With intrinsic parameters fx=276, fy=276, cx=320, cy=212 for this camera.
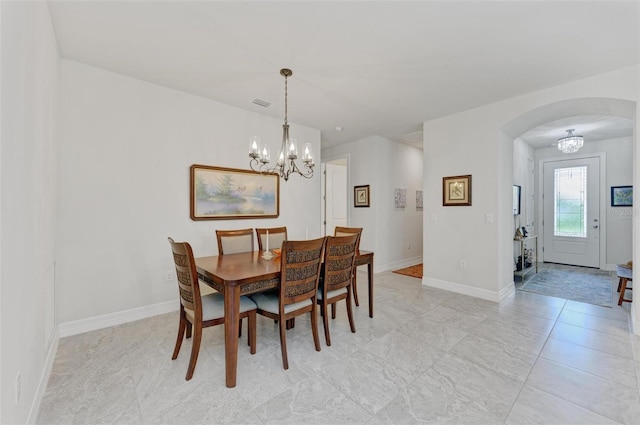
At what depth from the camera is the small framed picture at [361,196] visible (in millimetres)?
5086

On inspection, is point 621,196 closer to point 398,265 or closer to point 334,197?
point 398,265

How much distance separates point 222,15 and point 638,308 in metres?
4.30


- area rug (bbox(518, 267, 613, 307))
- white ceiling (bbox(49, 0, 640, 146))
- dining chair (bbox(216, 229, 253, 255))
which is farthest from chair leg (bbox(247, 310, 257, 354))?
area rug (bbox(518, 267, 613, 307))

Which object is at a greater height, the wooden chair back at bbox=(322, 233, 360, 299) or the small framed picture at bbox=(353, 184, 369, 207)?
the small framed picture at bbox=(353, 184, 369, 207)

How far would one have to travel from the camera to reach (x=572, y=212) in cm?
544

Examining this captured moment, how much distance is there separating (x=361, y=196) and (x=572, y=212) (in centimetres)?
421

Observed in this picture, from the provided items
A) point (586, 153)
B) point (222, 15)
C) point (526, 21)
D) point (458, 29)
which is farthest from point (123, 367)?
point (586, 153)

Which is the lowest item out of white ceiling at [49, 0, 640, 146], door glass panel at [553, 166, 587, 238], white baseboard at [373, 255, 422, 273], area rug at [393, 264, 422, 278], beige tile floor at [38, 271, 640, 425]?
beige tile floor at [38, 271, 640, 425]

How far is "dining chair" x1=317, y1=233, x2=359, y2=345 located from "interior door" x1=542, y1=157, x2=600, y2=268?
17.8ft

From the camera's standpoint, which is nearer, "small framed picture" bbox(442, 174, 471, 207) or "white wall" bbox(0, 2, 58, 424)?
"white wall" bbox(0, 2, 58, 424)

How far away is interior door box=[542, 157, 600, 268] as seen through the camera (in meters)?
5.18

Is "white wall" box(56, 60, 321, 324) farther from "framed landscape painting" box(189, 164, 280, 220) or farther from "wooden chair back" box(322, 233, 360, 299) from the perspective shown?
"wooden chair back" box(322, 233, 360, 299)

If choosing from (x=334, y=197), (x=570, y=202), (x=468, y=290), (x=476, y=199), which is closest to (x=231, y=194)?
(x=334, y=197)

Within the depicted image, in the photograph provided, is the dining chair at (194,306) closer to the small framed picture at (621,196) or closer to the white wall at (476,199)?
the white wall at (476,199)
